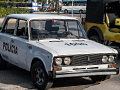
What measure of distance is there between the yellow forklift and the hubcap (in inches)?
A: 193

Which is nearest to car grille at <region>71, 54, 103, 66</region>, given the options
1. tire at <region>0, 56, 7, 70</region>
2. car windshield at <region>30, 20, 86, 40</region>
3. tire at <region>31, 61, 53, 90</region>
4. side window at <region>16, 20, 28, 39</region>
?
tire at <region>31, 61, 53, 90</region>

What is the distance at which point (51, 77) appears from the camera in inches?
247

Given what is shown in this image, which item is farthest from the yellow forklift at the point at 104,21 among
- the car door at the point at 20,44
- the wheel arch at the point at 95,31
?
the car door at the point at 20,44

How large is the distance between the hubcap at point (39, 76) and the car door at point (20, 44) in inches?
28.1

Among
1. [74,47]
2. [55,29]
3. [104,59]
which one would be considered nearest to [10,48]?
[55,29]

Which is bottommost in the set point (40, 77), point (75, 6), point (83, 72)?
point (75, 6)

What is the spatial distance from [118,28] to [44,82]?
5.78m

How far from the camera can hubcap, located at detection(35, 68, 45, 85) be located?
21.8ft

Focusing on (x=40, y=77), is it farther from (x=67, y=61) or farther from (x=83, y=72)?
(x=83, y=72)

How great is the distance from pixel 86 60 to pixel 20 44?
6.08 ft

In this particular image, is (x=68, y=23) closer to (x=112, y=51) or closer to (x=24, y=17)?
(x=24, y=17)

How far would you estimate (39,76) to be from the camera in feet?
22.2

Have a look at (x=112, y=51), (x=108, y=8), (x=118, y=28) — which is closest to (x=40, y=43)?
(x=112, y=51)

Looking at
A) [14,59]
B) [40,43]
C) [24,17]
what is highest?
[24,17]
